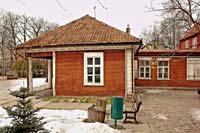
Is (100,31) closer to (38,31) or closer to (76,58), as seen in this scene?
(76,58)

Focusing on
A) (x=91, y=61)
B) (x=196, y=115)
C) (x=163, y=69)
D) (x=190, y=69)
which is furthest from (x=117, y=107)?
(x=190, y=69)

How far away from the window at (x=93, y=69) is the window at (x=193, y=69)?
10916 mm

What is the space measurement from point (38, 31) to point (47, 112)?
137 ft

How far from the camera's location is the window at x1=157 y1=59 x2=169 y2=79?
2209cm

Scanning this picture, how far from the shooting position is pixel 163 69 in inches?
872

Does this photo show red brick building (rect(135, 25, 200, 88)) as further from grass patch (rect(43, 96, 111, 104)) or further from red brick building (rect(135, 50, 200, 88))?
grass patch (rect(43, 96, 111, 104))

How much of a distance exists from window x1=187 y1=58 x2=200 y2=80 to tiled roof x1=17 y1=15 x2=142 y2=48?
30.4 feet

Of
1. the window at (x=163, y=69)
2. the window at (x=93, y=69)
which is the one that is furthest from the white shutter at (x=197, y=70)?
the window at (x=93, y=69)

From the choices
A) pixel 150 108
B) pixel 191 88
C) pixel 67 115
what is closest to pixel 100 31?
pixel 150 108

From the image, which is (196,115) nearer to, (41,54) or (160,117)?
(160,117)

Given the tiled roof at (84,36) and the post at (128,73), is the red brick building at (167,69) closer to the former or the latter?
the tiled roof at (84,36)

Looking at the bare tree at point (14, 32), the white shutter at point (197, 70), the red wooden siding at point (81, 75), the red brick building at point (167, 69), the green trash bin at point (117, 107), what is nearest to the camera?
the green trash bin at point (117, 107)

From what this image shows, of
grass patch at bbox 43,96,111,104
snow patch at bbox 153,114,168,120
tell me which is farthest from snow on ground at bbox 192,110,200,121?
grass patch at bbox 43,96,111,104

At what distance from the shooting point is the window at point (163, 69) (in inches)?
870
